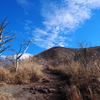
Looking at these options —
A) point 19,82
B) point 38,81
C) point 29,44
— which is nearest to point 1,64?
point 29,44

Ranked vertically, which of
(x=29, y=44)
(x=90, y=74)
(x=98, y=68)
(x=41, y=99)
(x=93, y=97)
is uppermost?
(x=29, y=44)

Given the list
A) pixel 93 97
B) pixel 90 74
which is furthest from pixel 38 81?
pixel 93 97

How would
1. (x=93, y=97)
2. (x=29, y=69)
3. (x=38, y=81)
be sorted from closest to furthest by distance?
(x=93, y=97) < (x=38, y=81) < (x=29, y=69)

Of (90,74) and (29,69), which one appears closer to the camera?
(90,74)

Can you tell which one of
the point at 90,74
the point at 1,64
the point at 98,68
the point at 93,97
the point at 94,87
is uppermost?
the point at 1,64

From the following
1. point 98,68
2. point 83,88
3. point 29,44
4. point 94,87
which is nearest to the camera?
point 94,87

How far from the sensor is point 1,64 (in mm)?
7457

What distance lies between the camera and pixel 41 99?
2.91 m

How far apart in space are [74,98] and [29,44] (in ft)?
18.3

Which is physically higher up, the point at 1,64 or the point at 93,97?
the point at 1,64

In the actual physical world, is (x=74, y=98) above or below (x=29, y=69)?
below

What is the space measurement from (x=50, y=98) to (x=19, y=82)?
2.43 meters

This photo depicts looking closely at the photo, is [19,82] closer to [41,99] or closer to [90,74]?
[41,99]

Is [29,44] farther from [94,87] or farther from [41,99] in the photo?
[94,87]
